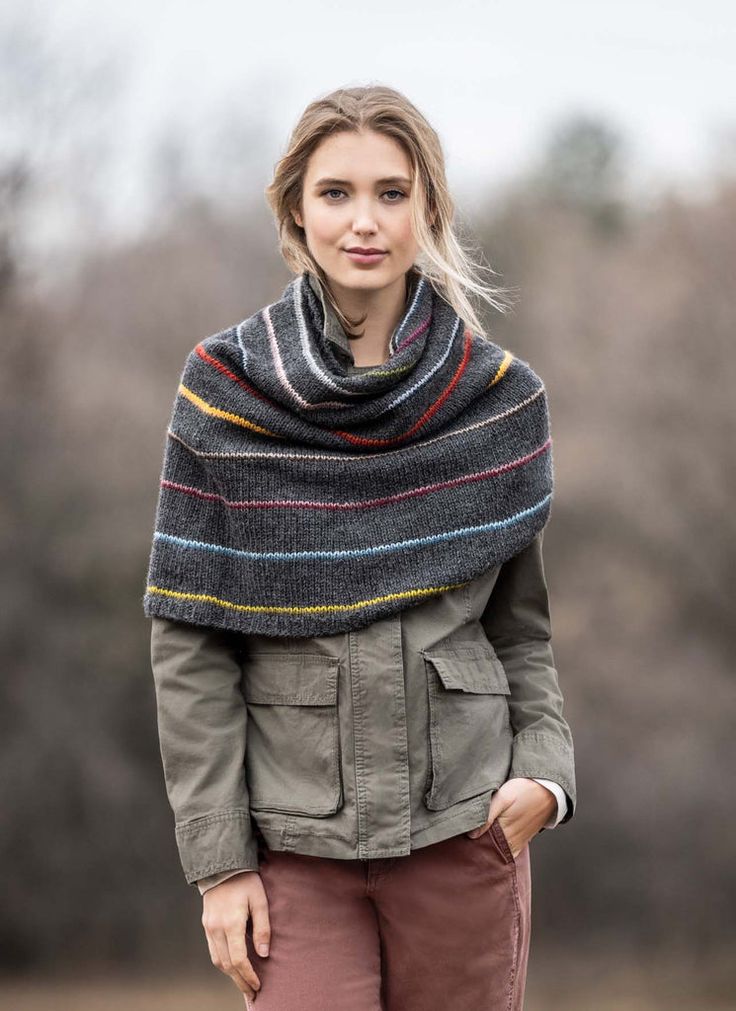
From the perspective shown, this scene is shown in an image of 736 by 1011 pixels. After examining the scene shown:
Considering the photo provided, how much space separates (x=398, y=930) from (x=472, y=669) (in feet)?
1.28

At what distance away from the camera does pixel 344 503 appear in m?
2.01

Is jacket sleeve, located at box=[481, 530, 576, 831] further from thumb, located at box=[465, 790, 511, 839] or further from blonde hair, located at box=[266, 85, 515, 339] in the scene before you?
blonde hair, located at box=[266, 85, 515, 339]

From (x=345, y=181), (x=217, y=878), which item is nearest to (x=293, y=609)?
(x=217, y=878)

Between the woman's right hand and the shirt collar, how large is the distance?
76 cm

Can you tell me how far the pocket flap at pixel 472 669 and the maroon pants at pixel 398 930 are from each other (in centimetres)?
21

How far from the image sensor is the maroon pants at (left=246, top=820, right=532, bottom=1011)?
1941mm

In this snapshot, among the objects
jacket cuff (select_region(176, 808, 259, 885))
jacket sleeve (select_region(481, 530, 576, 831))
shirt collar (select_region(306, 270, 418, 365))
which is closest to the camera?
jacket cuff (select_region(176, 808, 259, 885))

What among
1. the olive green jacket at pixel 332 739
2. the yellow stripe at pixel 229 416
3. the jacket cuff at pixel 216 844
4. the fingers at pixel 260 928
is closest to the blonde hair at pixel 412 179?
the olive green jacket at pixel 332 739

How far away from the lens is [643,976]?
12172 millimetres

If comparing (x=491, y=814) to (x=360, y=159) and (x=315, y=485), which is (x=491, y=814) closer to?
(x=315, y=485)

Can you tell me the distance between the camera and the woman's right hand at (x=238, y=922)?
6.39 ft

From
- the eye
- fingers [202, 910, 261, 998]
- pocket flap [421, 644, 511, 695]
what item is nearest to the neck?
the eye

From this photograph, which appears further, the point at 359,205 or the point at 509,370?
the point at 509,370

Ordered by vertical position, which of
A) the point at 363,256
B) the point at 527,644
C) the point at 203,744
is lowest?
the point at 203,744
